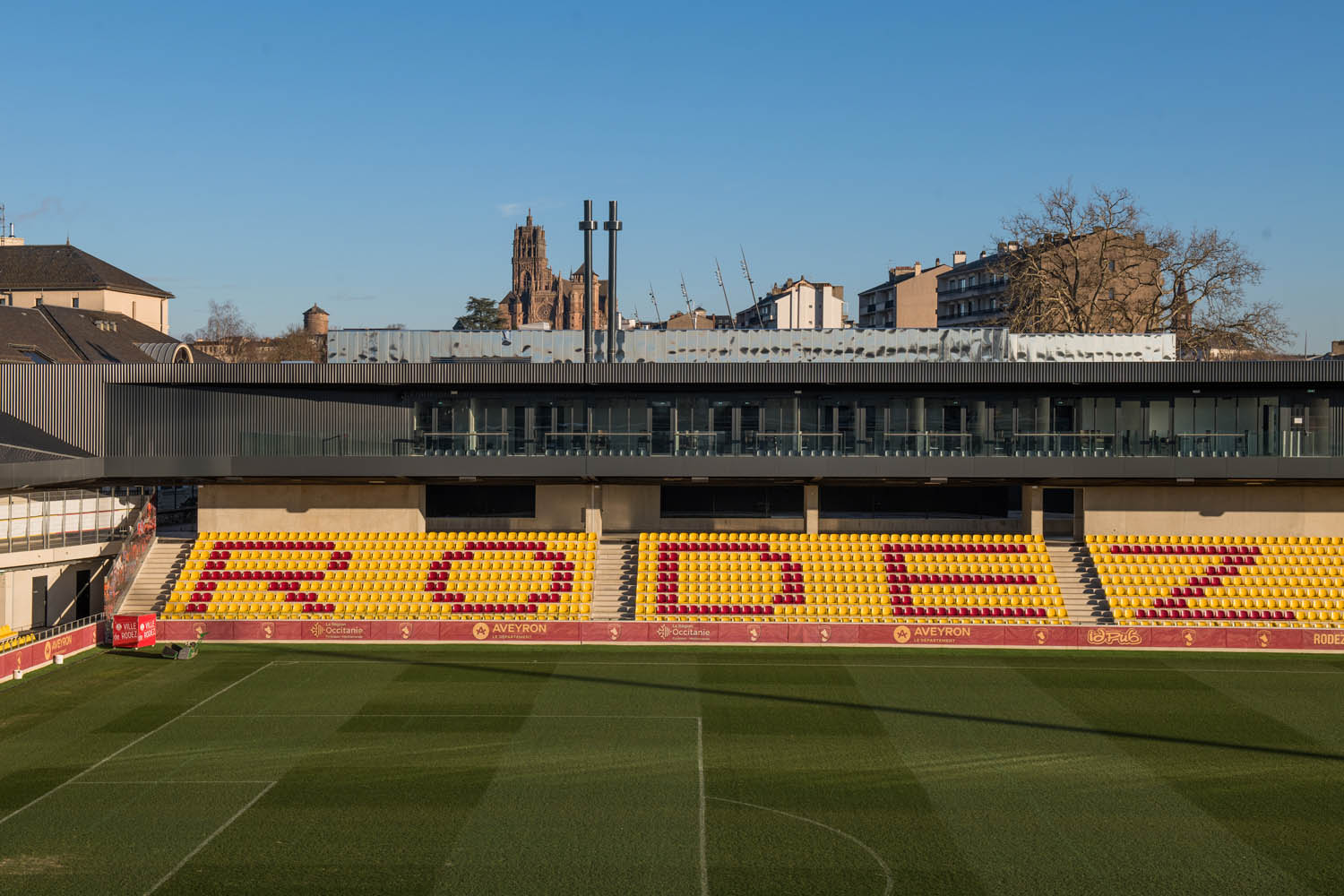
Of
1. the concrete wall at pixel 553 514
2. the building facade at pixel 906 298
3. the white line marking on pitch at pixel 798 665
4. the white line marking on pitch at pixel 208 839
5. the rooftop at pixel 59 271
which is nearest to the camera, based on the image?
the white line marking on pitch at pixel 208 839

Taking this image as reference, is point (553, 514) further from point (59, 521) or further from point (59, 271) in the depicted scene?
point (59, 271)

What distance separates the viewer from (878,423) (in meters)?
46.7

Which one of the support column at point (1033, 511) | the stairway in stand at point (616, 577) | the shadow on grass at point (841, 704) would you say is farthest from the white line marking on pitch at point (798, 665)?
the support column at point (1033, 511)

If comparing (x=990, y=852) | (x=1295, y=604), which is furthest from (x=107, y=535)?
(x=1295, y=604)

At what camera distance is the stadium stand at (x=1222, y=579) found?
43375 millimetres

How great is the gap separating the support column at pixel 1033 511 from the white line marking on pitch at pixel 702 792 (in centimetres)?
2227

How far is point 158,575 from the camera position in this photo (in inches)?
1839

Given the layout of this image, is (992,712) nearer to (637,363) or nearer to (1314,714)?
(1314,714)

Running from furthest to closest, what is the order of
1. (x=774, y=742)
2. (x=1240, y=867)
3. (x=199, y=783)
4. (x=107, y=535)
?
1. (x=107, y=535)
2. (x=774, y=742)
3. (x=199, y=783)
4. (x=1240, y=867)

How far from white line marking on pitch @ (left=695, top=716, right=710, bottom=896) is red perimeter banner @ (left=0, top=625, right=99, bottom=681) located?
21.0 meters

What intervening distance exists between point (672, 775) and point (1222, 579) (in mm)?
28120

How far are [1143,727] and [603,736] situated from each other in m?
14.2

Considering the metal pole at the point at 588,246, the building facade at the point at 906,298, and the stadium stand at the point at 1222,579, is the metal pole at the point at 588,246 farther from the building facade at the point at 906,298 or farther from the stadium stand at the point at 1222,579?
the building facade at the point at 906,298

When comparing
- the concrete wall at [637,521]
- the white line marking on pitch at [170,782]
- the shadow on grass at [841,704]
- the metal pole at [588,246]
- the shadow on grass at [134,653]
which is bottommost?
the white line marking on pitch at [170,782]
